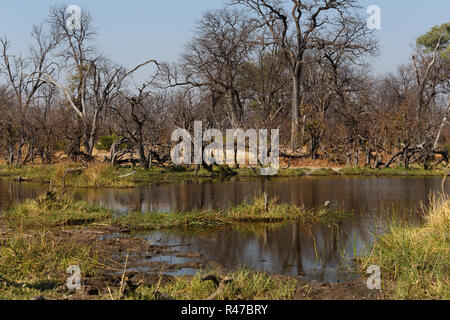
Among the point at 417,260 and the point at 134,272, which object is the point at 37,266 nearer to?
the point at 134,272

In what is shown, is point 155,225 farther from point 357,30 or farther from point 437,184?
point 357,30

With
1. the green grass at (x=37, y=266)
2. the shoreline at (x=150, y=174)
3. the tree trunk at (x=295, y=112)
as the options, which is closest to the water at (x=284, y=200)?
the shoreline at (x=150, y=174)

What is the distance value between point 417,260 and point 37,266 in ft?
16.4

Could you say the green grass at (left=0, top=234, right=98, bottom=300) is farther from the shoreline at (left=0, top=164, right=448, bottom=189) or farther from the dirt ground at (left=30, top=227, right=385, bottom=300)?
the shoreline at (left=0, top=164, right=448, bottom=189)

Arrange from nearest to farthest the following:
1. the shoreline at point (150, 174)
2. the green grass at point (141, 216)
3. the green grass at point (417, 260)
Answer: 1. the green grass at point (417, 260)
2. the green grass at point (141, 216)
3. the shoreline at point (150, 174)

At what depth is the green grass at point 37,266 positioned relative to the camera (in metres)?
5.78

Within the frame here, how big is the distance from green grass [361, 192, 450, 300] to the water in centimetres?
50

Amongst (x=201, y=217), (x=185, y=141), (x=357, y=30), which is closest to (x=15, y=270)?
(x=201, y=217)

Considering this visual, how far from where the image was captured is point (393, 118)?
24.0 meters

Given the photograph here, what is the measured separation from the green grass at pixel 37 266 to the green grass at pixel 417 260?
12.7ft

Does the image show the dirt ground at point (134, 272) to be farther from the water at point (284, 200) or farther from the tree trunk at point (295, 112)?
the tree trunk at point (295, 112)

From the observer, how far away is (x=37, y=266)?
22.9ft

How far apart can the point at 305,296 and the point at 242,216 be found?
5.30m
